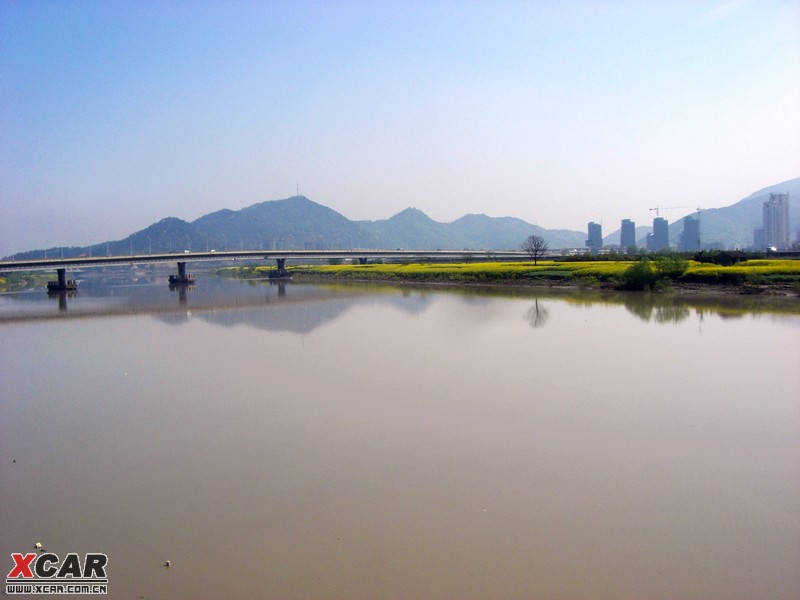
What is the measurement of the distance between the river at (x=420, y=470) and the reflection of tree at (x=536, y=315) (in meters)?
4.76

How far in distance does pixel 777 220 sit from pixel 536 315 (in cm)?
10861

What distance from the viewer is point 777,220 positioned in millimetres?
108500

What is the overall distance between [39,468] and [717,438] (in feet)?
28.0

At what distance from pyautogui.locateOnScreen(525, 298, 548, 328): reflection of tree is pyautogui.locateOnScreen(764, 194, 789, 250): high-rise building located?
102m

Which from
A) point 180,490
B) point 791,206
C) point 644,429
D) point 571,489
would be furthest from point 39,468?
point 791,206

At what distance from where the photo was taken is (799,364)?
11.8 meters

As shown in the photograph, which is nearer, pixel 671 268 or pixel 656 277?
pixel 656 277

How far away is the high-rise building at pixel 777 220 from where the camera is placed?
10688 cm

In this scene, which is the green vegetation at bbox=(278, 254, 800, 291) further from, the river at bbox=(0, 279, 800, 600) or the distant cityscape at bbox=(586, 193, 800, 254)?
the distant cityscape at bbox=(586, 193, 800, 254)

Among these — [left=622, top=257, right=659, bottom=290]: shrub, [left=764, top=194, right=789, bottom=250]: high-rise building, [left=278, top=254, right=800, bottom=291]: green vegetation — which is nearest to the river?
[left=278, top=254, right=800, bottom=291]: green vegetation

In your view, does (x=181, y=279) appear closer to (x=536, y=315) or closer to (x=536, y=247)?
(x=536, y=247)

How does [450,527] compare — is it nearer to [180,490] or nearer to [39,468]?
[180,490]

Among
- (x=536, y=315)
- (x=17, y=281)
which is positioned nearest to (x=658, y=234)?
(x=17, y=281)

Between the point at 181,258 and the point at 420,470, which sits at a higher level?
the point at 181,258
